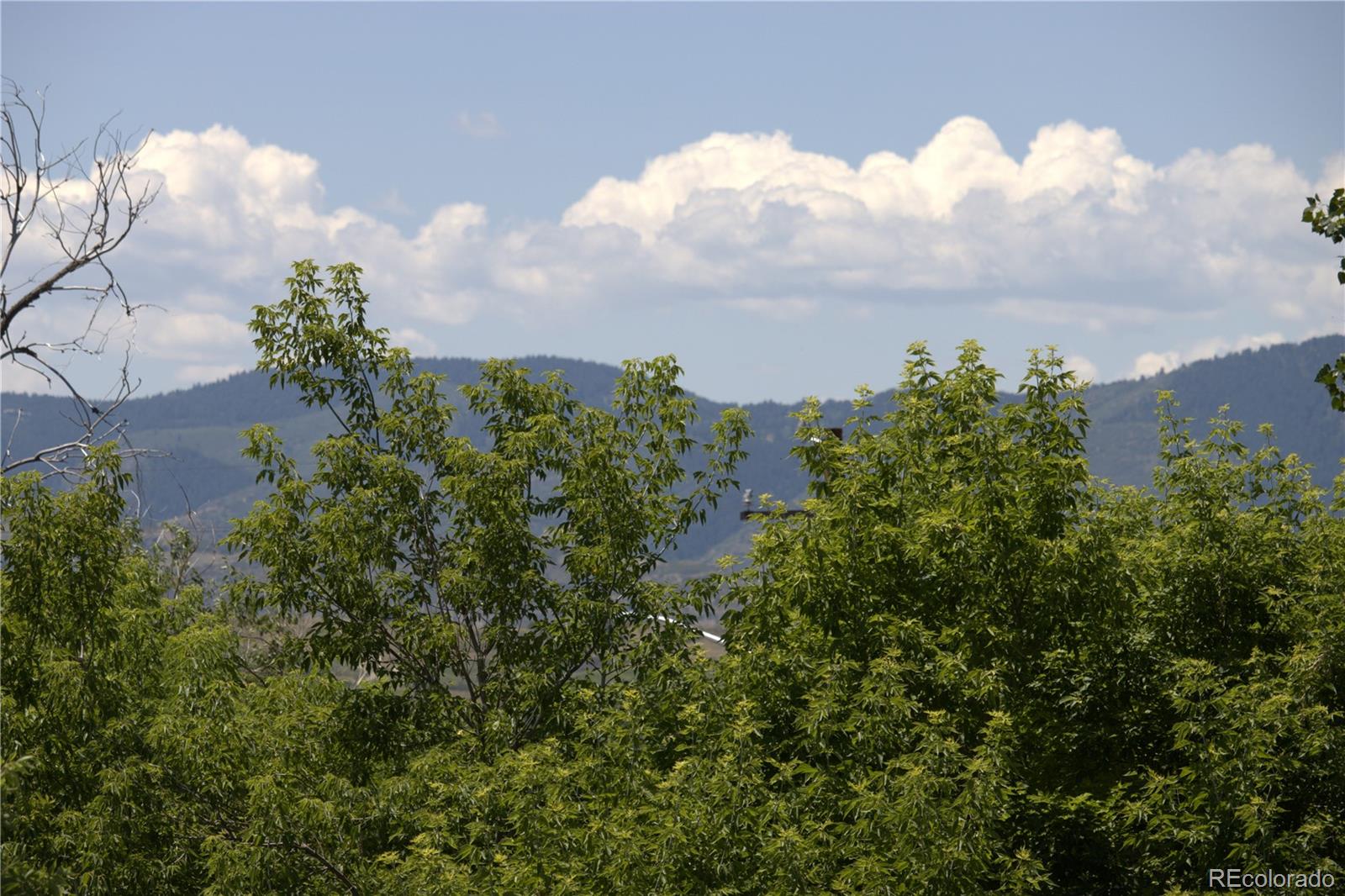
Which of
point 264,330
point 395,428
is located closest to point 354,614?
point 395,428

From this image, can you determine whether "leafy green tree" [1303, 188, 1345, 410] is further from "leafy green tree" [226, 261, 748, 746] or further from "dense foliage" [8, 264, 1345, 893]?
Result: "leafy green tree" [226, 261, 748, 746]

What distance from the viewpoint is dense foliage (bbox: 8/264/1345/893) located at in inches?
565

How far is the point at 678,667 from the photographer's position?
17.8 m

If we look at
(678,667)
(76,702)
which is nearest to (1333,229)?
(678,667)

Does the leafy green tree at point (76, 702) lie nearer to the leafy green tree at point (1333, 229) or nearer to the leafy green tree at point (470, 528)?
the leafy green tree at point (470, 528)

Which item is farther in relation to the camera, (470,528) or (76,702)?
(470,528)

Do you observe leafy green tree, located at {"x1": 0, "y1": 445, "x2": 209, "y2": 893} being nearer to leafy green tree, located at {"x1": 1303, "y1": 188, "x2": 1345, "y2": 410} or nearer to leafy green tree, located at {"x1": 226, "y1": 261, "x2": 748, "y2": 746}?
leafy green tree, located at {"x1": 226, "y1": 261, "x2": 748, "y2": 746}

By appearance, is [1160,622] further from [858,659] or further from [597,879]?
[597,879]

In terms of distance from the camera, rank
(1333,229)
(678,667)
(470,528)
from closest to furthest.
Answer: (1333,229) < (678,667) < (470,528)

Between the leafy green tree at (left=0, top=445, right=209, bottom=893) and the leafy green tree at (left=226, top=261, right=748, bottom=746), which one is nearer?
the leafy green tree at (left=0, top=445, right=209, bottom=893)

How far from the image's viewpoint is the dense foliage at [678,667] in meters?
14.4

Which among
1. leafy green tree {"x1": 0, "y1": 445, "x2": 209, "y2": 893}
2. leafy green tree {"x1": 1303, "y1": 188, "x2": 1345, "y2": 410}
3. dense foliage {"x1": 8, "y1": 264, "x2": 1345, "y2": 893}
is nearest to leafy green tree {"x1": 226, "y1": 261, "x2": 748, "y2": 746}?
dense foliage {"x1": 8, "y1": 264, "x2": 1345, "y2": 893}

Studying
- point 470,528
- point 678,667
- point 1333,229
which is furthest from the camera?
point 470,528

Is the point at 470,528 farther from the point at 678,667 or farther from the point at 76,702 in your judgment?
the point at 76,702
